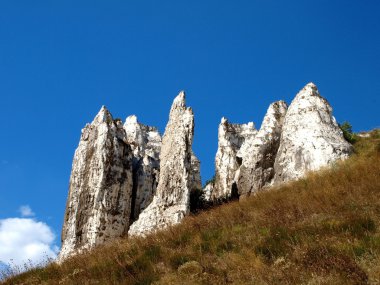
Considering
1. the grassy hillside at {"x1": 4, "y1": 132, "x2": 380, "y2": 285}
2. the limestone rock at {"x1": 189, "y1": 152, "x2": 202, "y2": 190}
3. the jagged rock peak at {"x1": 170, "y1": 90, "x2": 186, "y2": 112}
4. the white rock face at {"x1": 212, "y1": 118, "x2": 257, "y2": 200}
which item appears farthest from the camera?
the limestone rock at {"x1": 189, "y1": 152, "x2": 202, "y2": 190}

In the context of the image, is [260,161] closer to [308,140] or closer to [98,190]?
[308,140]

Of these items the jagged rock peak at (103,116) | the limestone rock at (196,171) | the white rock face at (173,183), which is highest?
the limestone rock at (196,171)

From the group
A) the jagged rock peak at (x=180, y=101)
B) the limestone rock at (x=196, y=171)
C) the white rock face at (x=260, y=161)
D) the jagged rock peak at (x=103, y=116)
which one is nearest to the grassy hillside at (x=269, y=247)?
the white rock face at (x=260, y=161)

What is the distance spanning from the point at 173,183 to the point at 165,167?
1360 mm

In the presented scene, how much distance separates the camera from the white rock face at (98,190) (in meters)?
21.8

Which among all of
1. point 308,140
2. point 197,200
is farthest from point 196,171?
point 308,140

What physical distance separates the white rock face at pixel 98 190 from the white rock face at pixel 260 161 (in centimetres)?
660

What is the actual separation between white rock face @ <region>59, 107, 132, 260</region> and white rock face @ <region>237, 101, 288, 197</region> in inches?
260

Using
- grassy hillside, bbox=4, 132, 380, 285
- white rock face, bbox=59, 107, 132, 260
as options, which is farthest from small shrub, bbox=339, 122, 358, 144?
white rock face, bbox=59, 107, 132, 260

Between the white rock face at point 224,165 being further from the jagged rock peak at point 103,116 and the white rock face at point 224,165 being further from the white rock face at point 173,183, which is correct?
the jagged rock peak at point 103,116

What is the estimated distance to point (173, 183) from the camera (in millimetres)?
21969

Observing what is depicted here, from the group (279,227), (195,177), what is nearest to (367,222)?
(279,227)

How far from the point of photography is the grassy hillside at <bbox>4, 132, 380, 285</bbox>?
8.59 meters

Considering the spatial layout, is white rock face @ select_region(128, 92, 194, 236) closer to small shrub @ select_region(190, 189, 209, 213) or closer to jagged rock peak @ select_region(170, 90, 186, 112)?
jagged rock peak @ select_region(170, 90, 186, 112)
